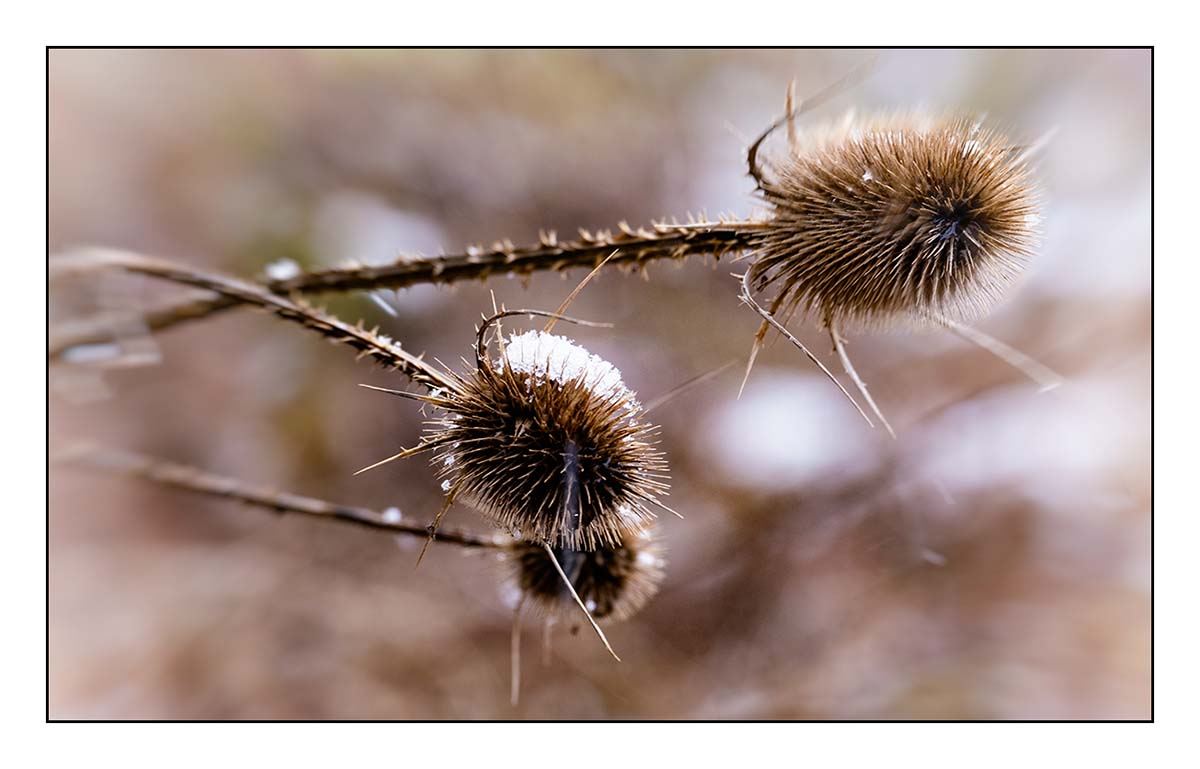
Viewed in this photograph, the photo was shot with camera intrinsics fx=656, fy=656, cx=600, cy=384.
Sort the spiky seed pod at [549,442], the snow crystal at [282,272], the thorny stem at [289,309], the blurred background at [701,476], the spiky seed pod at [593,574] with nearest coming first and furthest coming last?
the spiky seed pod at [549,442]
the thorny stem at [289,309]
the spiky seed pod at [593,574]
the snow crystal at [282,272]
the blurred background at [701,476]

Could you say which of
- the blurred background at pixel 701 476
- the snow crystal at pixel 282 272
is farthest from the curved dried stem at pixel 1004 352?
the snow crystal at pixel 282 272

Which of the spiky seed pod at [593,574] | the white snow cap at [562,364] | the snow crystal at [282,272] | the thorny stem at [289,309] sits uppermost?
the snow crystal at [282,272]

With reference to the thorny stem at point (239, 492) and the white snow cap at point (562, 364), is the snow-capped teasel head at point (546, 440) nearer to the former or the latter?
the white snow cap at point (562, 364)
